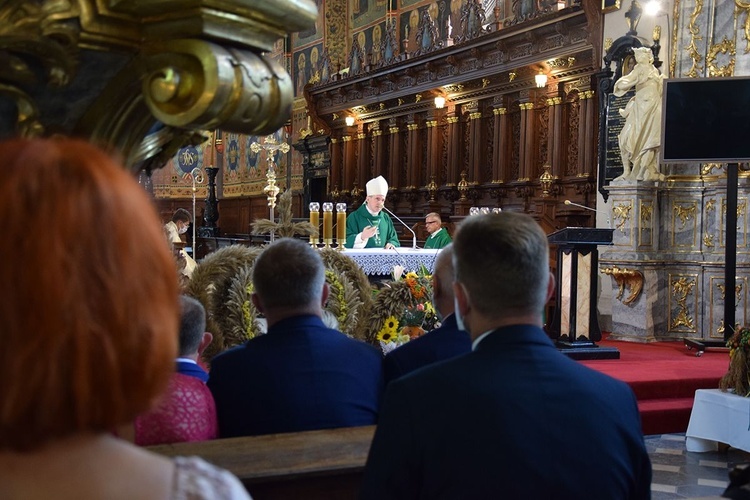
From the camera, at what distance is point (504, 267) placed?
1.81 metres

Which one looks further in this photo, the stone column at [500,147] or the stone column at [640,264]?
the stone column at [500,147]

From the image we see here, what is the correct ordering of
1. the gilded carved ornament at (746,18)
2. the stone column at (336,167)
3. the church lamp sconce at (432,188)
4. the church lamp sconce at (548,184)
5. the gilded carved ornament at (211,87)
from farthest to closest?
the stone column at (336,167), the church lamp sconce at (432,188), the church lamp sconce at (548,184), the gilded carved ornament at (746,18), the gilded carved ornament at (211,87)

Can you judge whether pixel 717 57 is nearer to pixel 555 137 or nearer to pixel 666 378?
pixel 555 137

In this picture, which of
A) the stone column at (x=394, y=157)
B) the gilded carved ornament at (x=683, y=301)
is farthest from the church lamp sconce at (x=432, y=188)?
the gilded carved ornament at (x=683, y=301)

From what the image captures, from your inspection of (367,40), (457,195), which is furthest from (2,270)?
(367,40)

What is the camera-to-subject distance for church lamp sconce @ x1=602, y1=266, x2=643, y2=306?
926 cm

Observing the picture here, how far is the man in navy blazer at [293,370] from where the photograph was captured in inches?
93.9

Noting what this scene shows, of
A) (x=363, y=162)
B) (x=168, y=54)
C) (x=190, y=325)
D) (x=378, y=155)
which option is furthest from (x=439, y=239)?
(x=168, y=54)

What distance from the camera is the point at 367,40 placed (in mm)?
18516

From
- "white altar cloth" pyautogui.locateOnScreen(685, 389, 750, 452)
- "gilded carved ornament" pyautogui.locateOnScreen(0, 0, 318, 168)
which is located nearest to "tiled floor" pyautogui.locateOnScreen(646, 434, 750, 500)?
"white altar cloth" pyautogui.locateOnScreen(685, 389, 750, 452)

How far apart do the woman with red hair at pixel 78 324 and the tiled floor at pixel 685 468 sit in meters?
4.32

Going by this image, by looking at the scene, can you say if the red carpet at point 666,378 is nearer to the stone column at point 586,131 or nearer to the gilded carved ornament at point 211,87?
the stone column at point 586,131

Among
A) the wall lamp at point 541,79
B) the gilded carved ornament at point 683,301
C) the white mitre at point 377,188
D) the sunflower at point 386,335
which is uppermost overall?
the wall lamp at point 541,79

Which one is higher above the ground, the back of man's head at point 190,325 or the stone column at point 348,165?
the stone column at point 348,165
